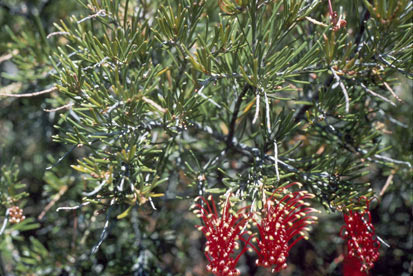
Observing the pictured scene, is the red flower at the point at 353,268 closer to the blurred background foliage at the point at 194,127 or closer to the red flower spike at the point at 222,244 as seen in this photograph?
the blurred background foliage at the point at 194,127

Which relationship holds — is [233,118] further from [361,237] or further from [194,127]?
[361,237]

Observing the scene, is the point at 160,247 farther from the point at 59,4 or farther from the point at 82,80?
the point at 59,4

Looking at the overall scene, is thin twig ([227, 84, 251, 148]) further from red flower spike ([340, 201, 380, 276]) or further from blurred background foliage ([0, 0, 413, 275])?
red flower spike ([340, 201, 380, 276])

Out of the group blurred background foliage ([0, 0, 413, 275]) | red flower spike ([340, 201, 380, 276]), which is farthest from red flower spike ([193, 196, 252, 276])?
red flower spike ([340, 201, 380, 276])

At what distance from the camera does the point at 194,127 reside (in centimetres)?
78

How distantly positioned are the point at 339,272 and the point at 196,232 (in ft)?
1.62

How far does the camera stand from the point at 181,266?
45.8 inches

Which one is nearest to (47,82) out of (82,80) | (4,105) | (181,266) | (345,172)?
(4,105)

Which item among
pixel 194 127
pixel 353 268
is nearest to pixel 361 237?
pixel 353 268

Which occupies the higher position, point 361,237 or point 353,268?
point 361,237

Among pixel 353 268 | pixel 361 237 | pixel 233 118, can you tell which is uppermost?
pixel 233 118

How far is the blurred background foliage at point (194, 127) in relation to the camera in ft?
1.98

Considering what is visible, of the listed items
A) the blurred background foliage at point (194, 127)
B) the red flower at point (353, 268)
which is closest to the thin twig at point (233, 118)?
the blurred background foliage at point (194, 127)

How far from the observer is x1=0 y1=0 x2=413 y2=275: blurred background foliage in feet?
1.98
